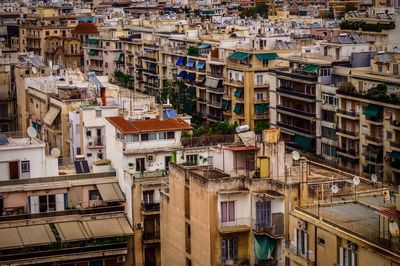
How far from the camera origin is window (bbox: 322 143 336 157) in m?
62.9

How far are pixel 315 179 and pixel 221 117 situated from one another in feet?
148

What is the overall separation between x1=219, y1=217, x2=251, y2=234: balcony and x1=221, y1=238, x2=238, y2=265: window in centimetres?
41

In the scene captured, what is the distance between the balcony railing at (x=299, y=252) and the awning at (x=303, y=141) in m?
35.3

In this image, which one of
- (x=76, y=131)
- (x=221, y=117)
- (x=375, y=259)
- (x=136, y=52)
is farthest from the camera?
(x=136, y=52)

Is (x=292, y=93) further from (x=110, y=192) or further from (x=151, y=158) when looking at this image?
(x=110, y=192)

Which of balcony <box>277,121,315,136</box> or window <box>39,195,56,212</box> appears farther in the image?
balcony <box>277,121,315,136</box>

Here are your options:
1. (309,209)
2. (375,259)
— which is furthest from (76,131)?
(375,259)

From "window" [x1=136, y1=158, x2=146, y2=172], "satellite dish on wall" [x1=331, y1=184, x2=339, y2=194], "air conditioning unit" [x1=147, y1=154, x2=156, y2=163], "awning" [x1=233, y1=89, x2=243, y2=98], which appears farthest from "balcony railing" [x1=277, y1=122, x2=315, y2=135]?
"satellite dish on wall" [x1=331, y1=184, x2=339, y2=194]

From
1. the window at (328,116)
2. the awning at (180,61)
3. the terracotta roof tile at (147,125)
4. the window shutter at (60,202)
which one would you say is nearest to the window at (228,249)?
the window shutter at (60,202)

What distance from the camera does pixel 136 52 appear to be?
322ft

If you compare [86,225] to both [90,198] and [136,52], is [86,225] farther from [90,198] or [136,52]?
[136,52]

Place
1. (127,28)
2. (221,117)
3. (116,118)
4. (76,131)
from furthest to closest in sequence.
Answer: (127,28) < (221,117) < (76,131) < (116,118)

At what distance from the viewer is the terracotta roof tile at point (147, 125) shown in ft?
142

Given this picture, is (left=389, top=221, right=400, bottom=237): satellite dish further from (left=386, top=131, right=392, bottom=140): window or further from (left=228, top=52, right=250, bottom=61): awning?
(left=228, top=52, right=250, bottom=61): awning
